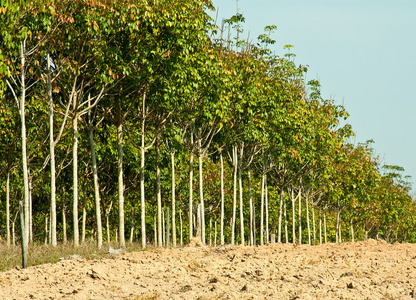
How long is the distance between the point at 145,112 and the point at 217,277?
1256 cm

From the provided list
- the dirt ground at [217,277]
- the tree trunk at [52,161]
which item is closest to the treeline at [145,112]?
the tree trunk at [52,161]

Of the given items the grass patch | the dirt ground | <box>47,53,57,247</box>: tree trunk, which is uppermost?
<box>47,53,57,247</box>: tree trunk

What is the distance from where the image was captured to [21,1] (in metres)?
12.1

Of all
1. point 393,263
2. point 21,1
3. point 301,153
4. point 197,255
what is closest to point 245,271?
point 197,255

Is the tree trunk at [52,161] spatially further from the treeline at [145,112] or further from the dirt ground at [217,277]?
the dirt ground at [217,277]

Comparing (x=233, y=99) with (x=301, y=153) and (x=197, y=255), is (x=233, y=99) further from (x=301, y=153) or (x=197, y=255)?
(x=197, y=255)

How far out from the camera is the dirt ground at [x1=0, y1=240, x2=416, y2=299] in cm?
966

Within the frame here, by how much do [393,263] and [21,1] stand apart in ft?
38.2

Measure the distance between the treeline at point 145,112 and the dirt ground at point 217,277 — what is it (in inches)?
90.6

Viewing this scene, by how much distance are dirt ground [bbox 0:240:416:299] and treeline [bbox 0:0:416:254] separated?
90.6 inches

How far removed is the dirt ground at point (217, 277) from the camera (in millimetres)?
9656

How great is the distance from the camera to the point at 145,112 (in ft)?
73.0

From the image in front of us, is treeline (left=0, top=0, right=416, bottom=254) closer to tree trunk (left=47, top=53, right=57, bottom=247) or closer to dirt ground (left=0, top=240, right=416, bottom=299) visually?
tree trunk (left=47, top=53, right=57, bottom=247)

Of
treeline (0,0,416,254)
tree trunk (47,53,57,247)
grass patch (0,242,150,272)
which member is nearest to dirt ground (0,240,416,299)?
grass patch (0,242,150,272)
